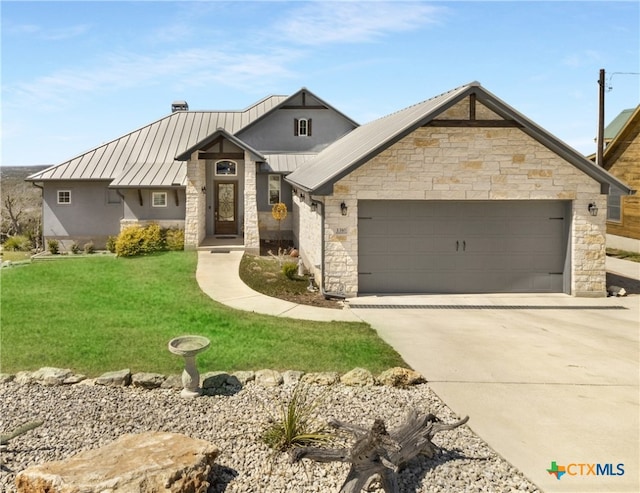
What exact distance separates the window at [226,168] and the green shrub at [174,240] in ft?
11.9

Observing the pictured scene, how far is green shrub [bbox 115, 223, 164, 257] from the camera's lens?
2059cm

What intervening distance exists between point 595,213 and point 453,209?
4.13 metres

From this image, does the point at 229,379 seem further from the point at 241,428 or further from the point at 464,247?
the point at 464,247

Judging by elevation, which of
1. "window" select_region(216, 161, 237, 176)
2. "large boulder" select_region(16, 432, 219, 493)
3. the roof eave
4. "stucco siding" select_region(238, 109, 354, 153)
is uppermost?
"stucco siding" select_region(238, 109, 354, 153)

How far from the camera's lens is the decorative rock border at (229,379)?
7680 mm

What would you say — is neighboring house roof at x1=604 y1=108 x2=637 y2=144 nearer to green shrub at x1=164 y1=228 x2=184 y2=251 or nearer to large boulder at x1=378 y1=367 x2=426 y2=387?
green shrub at x1=164 y1=228 x2=184 y2=251

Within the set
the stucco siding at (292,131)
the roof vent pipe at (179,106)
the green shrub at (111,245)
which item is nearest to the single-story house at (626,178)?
the stucco siding at (292,131)

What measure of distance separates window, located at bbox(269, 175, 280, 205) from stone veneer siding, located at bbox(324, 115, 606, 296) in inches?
463

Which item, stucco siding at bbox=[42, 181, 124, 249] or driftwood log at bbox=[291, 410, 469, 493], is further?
stucco siding at bbox=[42, 181, 124, 249]

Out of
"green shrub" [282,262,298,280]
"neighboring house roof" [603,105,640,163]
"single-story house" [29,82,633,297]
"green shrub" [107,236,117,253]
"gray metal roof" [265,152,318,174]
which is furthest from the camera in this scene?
"gray metal roof" [265,152,318,174]

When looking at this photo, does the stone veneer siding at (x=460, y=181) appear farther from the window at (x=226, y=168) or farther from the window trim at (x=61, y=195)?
the window trim at (x=61, y=195)

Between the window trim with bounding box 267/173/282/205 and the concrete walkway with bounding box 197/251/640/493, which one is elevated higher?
the window trim with bounding box 267/173/282/205

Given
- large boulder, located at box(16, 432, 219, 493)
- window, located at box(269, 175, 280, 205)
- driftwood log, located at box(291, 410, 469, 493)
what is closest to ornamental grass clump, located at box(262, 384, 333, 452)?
driftwood log, located at box(291, 410, 469, 493)

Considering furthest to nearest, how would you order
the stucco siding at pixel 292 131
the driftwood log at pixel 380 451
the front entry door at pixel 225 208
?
the stucco siding at pixel 292 131
the front entry door at pixel 225 208
the driftwood log at pixel 380 451
